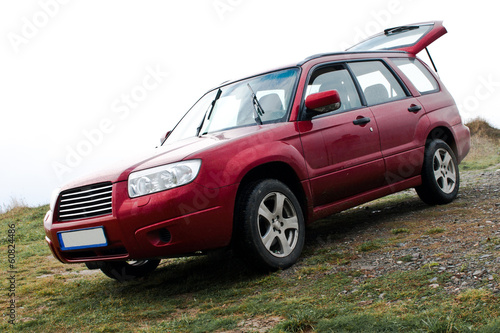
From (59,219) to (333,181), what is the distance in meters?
2.58

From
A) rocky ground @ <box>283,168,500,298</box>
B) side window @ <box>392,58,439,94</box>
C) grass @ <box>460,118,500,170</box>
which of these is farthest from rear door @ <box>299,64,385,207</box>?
grass @ <box>460,118,500,170</box>

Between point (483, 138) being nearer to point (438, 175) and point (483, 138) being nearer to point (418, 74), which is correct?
point (418, 74)

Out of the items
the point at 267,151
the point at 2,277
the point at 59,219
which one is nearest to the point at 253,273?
the point at 267,151

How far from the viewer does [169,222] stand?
385cm

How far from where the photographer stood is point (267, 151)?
4328mm

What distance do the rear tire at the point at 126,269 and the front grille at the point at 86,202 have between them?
994 mm

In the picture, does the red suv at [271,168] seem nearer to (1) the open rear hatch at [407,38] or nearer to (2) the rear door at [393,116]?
(2) the rear door at [393,116]

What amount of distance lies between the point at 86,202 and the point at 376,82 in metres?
3.59

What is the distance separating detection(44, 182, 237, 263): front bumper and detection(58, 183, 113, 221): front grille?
9 cm

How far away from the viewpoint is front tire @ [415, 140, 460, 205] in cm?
609

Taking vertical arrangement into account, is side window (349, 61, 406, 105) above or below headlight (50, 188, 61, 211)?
below

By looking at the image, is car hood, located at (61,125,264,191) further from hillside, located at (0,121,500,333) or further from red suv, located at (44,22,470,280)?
hillside, located at (0,121,500,333)

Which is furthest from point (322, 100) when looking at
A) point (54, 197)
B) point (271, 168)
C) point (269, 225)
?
point (54, 197)

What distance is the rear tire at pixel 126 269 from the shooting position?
17.3 ft
